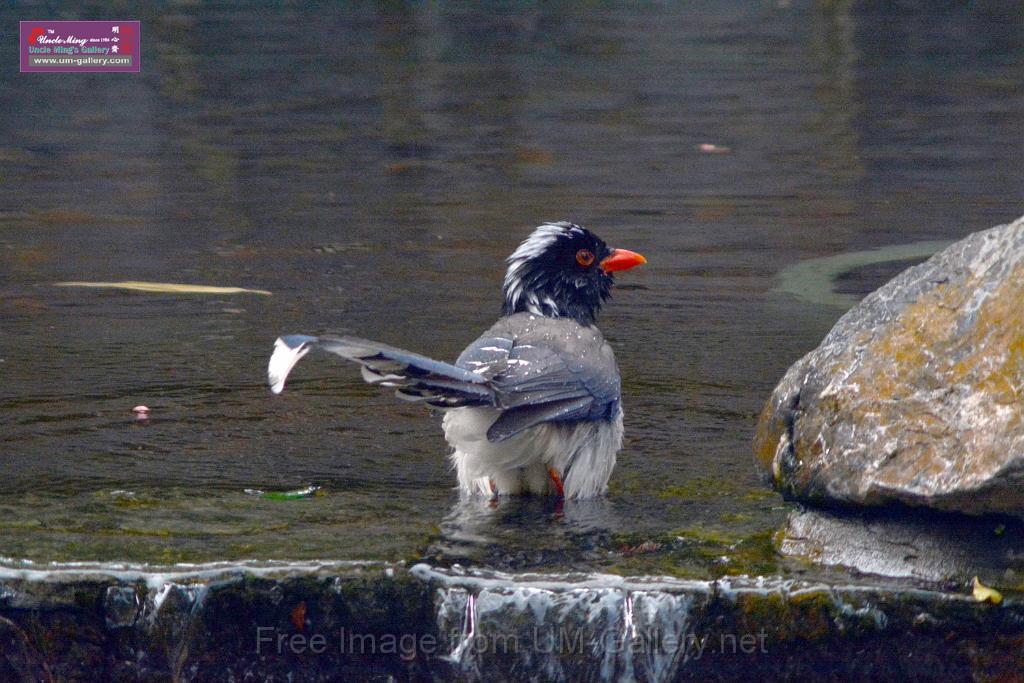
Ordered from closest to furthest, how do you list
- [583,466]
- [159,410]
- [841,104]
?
1. [583,466]
2. [159,410]
3. [841,104]

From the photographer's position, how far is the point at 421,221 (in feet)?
35.4

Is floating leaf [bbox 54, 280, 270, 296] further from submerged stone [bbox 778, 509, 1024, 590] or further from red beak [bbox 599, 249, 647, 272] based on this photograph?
submerged stone [bbox 778, 509, 1024, 590]

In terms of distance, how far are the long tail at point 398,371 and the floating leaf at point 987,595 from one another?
1.55 m

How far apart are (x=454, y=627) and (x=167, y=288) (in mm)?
5074

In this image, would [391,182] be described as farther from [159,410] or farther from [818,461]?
[818,461]

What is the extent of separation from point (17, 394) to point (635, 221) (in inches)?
206

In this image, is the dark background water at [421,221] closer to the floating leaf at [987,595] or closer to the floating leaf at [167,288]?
the floating leaf at [167,288]

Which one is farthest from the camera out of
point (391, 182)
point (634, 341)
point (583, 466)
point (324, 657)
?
point (391, 182)

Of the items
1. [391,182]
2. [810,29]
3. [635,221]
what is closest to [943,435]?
[635,221]

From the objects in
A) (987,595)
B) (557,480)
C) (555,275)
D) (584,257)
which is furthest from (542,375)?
(987,595)

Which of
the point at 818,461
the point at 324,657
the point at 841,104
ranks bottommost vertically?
the point at 324,657

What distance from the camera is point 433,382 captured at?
15.4 ft

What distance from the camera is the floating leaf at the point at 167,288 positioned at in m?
8.84

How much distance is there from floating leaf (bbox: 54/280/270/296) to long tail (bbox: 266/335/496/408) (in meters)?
4.17
